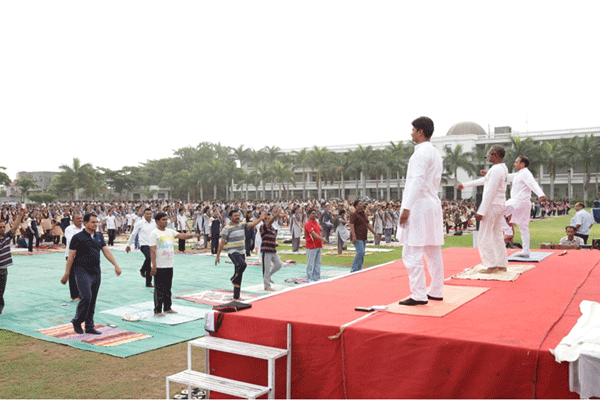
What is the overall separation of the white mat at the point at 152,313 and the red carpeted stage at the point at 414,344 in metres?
3.05

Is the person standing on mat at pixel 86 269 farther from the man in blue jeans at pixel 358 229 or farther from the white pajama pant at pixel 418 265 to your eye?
the man in blue jeans at pixel 358 229

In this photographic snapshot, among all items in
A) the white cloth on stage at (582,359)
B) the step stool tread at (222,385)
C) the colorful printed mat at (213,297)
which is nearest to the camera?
the white cloth on stage at (582,359)

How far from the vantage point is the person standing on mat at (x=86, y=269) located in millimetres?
6934

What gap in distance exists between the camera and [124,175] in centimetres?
8169

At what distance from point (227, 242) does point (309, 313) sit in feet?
15.2

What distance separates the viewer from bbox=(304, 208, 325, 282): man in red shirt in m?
11.0

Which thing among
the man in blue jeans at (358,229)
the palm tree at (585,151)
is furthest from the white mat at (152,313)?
the palm tree at (585,151)

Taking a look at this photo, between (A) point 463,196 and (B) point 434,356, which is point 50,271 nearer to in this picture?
(B) point 434,356

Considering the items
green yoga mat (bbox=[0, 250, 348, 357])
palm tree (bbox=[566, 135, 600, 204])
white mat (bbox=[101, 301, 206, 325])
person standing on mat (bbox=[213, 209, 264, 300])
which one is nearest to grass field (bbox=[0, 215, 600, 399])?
green yoga mat (bbox=[0, 250, 348, 357])

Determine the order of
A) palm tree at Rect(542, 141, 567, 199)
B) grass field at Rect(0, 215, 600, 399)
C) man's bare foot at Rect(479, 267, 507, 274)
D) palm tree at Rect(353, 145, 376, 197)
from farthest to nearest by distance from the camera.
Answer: palm tree at Rect(353, 145, 376, 197)
palm tree at Rect(542, 141, 567, 199)
man's bare foot at Rect(479, 267, 507, 274)
grass field at Rect(0, 215, 600, 399)

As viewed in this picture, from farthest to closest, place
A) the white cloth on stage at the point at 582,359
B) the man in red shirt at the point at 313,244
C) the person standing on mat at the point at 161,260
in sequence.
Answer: the man in red shirt at the point at 313,244
the person standing on mat at the point at 161,260
the white cloth on stage at the point at 582,359

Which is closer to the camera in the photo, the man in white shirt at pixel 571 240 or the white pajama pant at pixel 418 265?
the white pajama pant at pixel 418 265

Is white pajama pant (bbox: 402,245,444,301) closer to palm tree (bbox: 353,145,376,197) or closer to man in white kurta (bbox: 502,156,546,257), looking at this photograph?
man in white kurta (bbox: 502,156,546,257)

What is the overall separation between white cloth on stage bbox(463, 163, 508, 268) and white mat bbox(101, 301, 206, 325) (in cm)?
462
